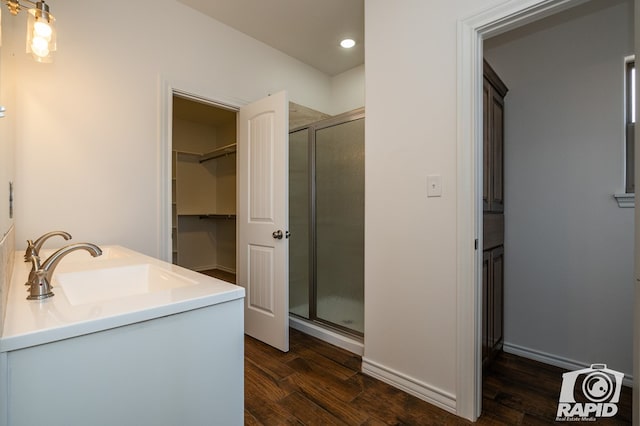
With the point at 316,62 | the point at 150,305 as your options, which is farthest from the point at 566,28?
the point at 150,305

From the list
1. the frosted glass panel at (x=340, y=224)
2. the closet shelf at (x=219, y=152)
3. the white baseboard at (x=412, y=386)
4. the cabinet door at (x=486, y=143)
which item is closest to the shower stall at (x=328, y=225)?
the frosted glass panel at (x=340, y=224)

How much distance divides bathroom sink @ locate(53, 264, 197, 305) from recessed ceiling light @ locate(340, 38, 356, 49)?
2.63 m

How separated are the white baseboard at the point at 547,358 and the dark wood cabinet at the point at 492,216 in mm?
102

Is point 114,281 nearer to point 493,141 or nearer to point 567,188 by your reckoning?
point 493,141

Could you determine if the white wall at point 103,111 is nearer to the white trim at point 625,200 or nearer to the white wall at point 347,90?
the white wall at point 347,90

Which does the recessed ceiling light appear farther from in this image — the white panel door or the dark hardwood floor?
the dark hardwood floor

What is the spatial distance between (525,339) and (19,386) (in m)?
2.79

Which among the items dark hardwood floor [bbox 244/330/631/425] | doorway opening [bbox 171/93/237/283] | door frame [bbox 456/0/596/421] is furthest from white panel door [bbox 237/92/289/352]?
doorway opening [bbox 171/93/237/283]

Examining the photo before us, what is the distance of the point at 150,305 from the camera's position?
2.66ft

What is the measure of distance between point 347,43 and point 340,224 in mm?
1773

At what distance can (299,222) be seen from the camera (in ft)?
9.43

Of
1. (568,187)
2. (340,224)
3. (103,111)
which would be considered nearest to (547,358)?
(568,187)

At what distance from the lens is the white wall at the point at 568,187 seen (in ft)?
6.40

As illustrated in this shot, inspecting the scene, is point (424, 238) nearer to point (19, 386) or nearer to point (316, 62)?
point (19, 386)
